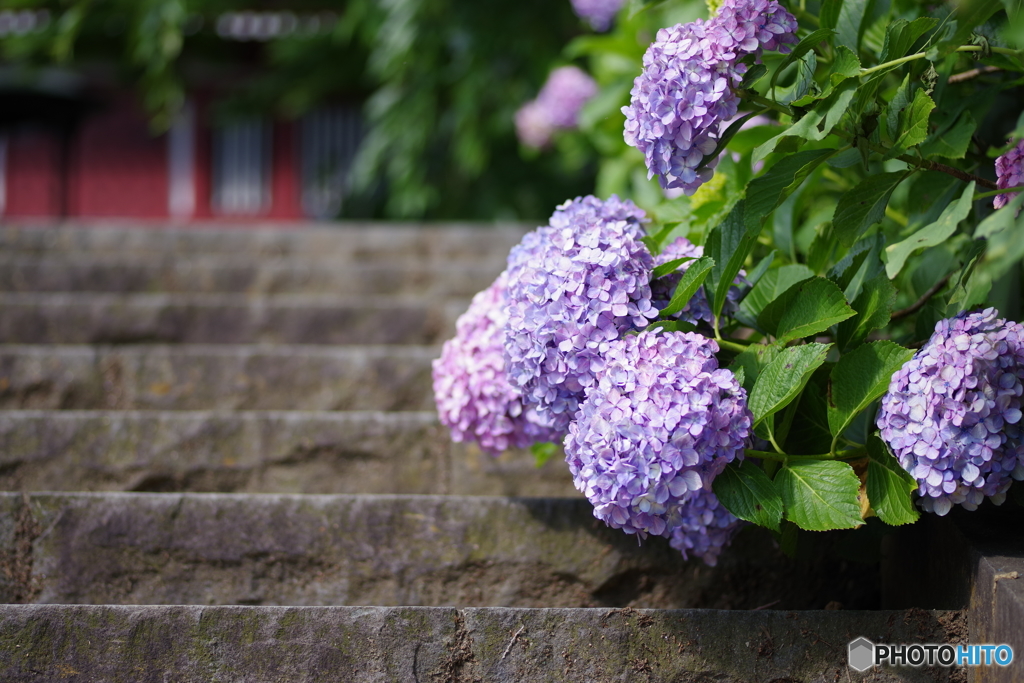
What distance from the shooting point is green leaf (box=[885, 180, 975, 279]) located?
0.92 m

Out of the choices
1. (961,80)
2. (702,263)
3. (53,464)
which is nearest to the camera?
(702,263)

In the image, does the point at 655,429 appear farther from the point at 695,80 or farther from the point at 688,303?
the point at 695,80

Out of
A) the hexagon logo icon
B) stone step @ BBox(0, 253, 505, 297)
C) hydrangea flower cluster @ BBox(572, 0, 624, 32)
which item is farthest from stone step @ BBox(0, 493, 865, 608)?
hydrangea flower cluster @ BBox(572, 0, 624, 32)

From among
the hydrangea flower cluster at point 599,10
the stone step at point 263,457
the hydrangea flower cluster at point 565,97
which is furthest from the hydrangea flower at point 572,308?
the hydrangea flower cluster at point 565,97

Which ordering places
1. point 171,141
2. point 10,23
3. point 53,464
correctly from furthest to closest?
point 171,141 < point 10,23 < point 53,464

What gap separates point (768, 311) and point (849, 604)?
0.48m

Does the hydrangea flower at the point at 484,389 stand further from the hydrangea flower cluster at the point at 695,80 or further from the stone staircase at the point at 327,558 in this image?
the hydrangea flower cluster at the point at 695,80

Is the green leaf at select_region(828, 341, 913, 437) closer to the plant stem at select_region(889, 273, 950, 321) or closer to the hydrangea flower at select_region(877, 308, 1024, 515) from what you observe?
the hydrangea flower at select_region(877, 308, 1024, 515)

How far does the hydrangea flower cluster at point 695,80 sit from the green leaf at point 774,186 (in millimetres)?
68

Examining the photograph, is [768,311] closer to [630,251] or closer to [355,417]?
[630,251]

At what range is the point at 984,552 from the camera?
0.95 m

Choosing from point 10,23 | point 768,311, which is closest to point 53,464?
point 768,311

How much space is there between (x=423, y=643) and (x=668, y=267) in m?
0.50

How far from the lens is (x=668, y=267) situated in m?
0.99
